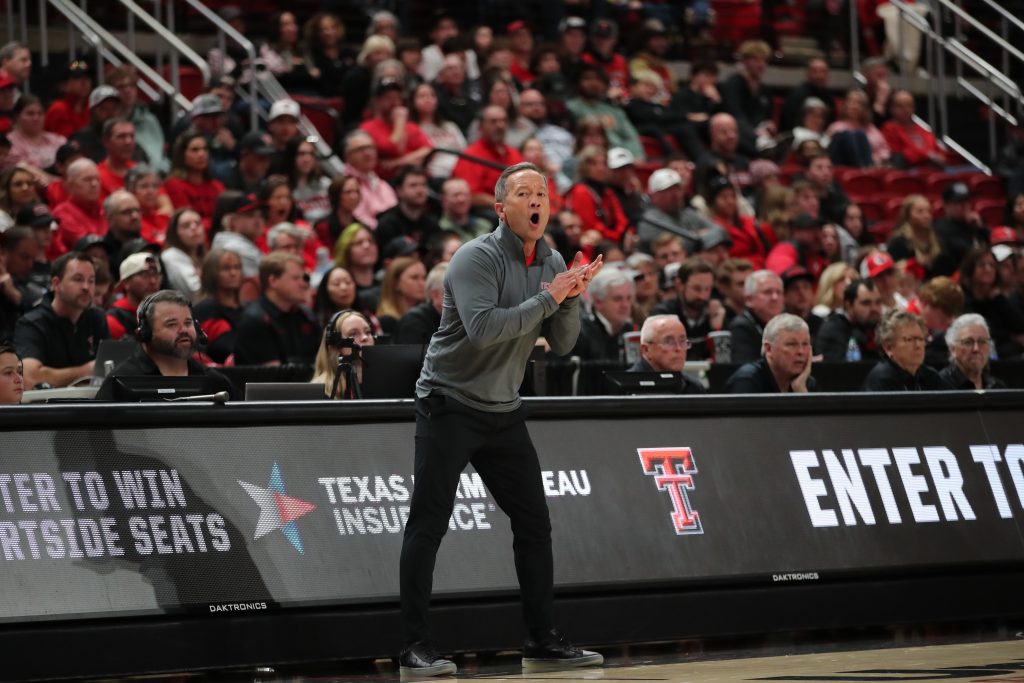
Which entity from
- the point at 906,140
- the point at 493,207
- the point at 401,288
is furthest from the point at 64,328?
the point at 906,140

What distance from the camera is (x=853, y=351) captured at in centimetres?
1156

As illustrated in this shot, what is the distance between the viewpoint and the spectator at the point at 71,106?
13.4m

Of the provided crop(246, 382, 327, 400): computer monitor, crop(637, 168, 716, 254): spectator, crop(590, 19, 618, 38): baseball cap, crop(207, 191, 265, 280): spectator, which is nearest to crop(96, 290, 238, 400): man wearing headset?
crop(246, 382, 327, 400): computer monitor

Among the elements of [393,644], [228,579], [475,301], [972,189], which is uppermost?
[475,301]

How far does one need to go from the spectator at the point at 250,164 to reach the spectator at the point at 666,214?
11.0 feet

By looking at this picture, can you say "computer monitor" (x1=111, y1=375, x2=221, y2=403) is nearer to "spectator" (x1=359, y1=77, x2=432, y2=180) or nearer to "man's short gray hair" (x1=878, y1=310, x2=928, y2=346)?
"man's short gray hair" (x1=878, y1=310, x2=928, y2=346)

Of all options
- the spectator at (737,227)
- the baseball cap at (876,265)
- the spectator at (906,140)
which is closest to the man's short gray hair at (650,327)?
the baseball cap at (876,265)

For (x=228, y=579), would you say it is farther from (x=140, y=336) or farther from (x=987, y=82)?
(x=987, y=82)

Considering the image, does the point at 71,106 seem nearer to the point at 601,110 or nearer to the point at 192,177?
the point at 192,177

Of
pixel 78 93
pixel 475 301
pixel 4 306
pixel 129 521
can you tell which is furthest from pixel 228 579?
pixel 78 93

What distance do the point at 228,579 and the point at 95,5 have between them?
35.6 ft

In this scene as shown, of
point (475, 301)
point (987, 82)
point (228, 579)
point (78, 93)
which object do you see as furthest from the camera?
point (987, 82)

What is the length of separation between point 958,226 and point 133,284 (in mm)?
8870

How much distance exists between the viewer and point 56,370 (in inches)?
369
